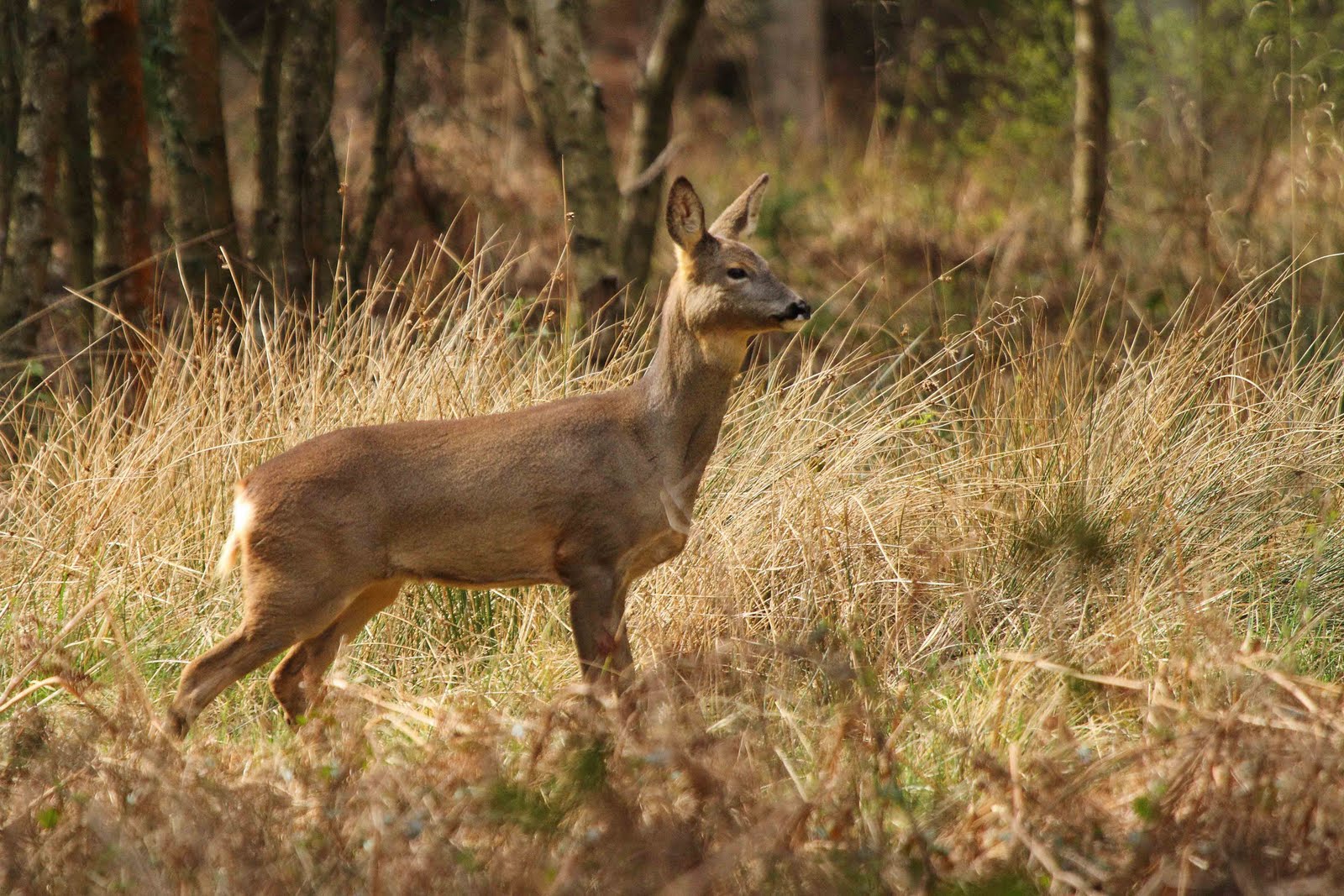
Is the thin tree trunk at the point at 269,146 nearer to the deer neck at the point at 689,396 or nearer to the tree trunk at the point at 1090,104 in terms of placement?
the deer neck at the point at 689,396

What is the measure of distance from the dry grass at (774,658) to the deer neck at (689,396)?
547 millimetres

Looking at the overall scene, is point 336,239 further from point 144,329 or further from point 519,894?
point 519,894

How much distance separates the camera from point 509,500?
17.0 ft

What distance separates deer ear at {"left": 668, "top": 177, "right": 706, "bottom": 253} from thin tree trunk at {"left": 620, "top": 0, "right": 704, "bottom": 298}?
4.55 m

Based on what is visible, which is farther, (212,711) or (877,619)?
(877,619)

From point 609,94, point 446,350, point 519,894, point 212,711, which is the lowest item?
point 609,94

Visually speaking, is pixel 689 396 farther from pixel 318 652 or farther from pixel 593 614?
pixel 318 652

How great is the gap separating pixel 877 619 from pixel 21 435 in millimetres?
3932

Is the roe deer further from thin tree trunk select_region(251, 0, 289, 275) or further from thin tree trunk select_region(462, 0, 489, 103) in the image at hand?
thin tree trunk select_region(462, 0, 489, 103)

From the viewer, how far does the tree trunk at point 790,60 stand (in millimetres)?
22438

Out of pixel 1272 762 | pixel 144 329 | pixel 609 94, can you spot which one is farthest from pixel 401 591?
pixel 609 94

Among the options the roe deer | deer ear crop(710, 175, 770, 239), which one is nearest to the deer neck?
the roe deer

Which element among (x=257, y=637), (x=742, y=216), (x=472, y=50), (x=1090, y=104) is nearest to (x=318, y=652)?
(x=257, y=637)

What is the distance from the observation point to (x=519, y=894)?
3.21 meters
